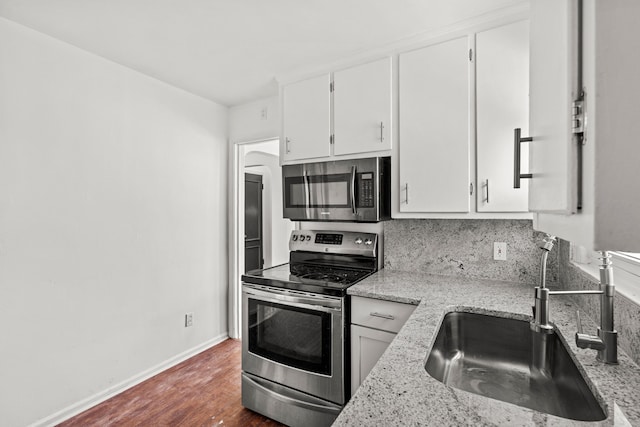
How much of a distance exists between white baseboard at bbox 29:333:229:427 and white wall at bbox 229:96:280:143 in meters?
2.05

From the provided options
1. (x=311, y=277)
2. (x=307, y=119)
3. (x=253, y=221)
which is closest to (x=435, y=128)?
(x=307, y=119)

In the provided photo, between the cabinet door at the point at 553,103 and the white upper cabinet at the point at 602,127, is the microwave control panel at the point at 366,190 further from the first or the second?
the white upper cabinet at the point at 602,127

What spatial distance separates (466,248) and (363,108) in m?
1.17

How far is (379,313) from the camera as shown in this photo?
1.73m

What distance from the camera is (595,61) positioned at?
0.39 meters

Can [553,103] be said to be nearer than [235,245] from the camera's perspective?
Yes

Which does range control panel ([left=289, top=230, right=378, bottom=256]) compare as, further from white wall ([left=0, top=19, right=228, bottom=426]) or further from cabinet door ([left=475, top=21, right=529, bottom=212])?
white wall ([left=0, top=19, right=228, bottom=426])

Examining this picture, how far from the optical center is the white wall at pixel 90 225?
1.82 m

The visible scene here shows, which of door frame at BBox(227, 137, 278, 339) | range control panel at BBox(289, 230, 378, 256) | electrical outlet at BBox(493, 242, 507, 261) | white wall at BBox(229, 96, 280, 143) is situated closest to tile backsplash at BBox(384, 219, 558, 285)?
electrical outlet at BBox(493, 242, 507, 261)

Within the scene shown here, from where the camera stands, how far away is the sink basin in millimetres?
995

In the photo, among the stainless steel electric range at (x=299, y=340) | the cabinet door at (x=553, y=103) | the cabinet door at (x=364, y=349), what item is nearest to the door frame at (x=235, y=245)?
the stainless steel electric range at (x=299, y=340)

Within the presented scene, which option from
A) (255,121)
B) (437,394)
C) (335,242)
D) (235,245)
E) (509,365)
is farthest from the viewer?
(235,245)

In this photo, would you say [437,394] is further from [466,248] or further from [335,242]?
[335,242]

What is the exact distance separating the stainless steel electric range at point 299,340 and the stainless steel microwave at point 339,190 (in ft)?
1.09
